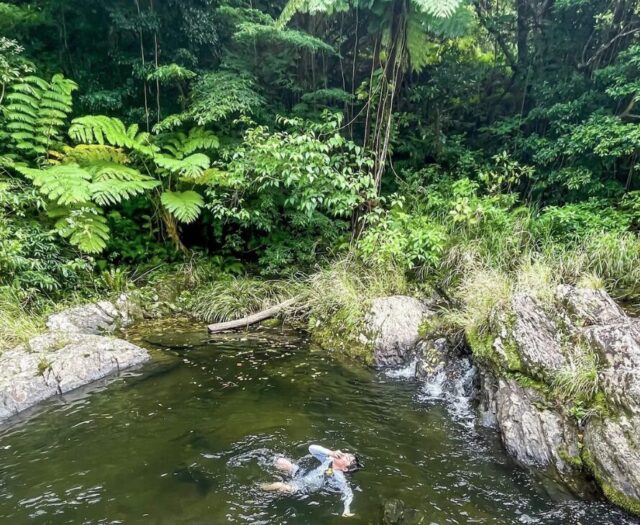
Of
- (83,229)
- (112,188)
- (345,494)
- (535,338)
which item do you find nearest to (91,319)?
(83,229)

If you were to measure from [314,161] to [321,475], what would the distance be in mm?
4785

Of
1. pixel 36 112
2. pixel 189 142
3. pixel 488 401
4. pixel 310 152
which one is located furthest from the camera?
pixel 189 142

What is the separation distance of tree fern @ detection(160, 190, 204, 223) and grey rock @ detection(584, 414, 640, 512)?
6.14m

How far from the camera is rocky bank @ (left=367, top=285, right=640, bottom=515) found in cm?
329

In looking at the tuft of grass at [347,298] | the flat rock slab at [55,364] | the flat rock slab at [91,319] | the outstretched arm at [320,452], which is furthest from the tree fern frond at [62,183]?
the outstretched arm at [320,452]

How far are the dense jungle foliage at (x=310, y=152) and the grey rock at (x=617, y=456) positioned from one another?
197 centimetres

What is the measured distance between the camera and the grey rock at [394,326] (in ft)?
18.9


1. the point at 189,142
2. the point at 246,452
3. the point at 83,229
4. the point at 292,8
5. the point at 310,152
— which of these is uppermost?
the point at 292,8

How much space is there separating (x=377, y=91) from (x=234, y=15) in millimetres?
3244

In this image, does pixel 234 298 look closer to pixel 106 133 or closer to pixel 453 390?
pixel 106 133

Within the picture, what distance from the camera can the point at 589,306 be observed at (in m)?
4.40

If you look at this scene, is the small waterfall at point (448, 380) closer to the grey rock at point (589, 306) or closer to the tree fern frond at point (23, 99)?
the grey rock at point (589, 306)

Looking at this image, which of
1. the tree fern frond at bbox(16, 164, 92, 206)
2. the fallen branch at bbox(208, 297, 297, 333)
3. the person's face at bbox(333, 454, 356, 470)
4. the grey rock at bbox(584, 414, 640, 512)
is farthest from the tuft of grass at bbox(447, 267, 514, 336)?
the tree fern frond at bbox(16, 164, 92, 206)

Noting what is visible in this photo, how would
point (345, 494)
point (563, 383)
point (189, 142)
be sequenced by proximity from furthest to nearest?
point (189, 142) < point (563, 383) < point (345, 494)
